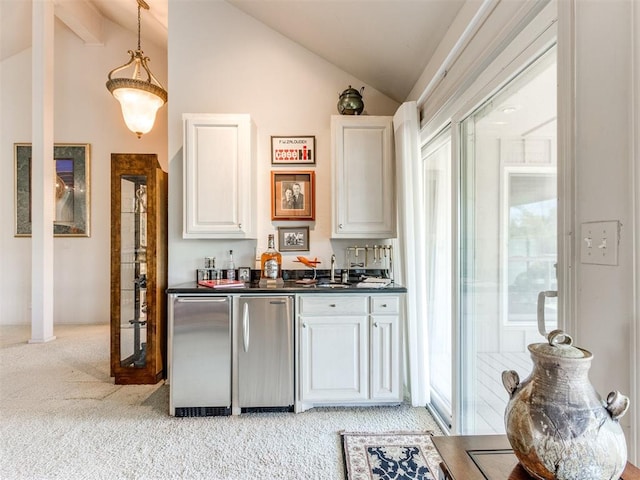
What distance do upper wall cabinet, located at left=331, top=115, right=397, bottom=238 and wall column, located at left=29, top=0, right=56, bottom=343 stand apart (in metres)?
3.80

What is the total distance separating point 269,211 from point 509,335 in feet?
7.19

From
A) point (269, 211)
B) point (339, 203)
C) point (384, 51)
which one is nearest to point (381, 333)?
point (339, 203)

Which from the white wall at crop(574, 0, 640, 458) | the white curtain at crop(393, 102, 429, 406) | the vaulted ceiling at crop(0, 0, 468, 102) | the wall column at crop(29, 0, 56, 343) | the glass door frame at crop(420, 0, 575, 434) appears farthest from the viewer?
the wall column at crop(29, 0, 56, 343)

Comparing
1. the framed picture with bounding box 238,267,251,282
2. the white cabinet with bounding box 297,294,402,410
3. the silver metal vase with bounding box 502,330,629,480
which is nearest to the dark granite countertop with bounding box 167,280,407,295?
the white cabinet with bounding box 297,294,402,410

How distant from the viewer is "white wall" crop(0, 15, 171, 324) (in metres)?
4.87

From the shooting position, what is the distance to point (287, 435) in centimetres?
224

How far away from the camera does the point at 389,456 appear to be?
200 centimetres

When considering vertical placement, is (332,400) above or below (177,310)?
below

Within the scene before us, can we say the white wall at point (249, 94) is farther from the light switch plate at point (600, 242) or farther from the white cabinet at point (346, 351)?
the light switch plate at point (600, 242)

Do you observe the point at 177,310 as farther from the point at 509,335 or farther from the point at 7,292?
the point at 7,292

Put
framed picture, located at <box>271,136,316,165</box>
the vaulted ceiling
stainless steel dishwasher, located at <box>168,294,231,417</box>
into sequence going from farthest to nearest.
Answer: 1. framed picture, located at <box>271,136,316,165</box>
2. stainless steel dishwasher, located at <box>168,294,231,417</box>
3. the vaulted ceiling

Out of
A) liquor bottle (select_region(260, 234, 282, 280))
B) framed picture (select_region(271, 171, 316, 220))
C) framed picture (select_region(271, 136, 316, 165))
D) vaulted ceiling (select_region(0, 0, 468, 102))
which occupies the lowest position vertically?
liquor bottle (select_region(260, 234, 282, 280))

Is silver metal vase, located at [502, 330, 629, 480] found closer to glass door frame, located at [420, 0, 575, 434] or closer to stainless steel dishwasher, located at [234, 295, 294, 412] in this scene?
glass door frame, located at [420, 0, 575, 434]

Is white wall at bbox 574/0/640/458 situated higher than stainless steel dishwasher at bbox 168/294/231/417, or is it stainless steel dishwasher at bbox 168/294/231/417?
white wall at bbox 574/0/640/458
